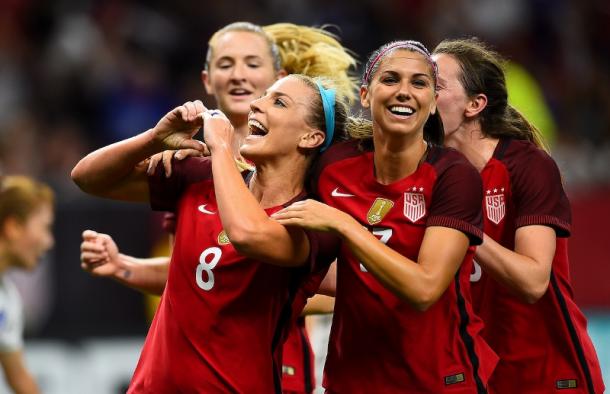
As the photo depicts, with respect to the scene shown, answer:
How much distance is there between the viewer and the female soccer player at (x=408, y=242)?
12.9ft

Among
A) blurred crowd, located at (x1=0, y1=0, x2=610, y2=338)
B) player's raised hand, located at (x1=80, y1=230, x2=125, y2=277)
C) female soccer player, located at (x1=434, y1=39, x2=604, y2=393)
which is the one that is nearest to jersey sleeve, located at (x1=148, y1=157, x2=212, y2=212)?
player's raised hand, located at (x1=80, y1=230, x2=125, y2=277)

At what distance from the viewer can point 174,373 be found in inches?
158

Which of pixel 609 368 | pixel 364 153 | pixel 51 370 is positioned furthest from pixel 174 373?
pixel 609 368

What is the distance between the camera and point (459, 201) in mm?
3914

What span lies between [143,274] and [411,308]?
1.46 meters

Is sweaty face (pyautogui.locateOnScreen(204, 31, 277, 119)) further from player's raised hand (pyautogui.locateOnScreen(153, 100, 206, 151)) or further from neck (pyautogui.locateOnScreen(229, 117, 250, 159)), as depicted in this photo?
player's raised hand (pyautogui.locateOnScreen(153, 100, 206, 151))

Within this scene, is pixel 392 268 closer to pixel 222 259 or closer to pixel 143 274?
pixel 222 259

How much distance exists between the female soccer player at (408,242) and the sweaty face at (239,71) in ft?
3.92

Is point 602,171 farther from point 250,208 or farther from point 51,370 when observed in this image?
point 250,208

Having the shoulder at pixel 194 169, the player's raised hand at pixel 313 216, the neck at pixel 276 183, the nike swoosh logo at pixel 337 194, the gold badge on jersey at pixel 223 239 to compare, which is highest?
the shoulder at pixel 194 169

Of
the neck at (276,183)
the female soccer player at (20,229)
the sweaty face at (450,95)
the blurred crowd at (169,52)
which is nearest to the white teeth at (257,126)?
the neck at (276,183)

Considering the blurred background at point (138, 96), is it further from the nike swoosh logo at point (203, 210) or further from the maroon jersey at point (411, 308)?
the maroon jersey at point (411, 308)


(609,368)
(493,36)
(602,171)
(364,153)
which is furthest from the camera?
(493,36)

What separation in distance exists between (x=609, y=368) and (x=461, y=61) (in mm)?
4261
